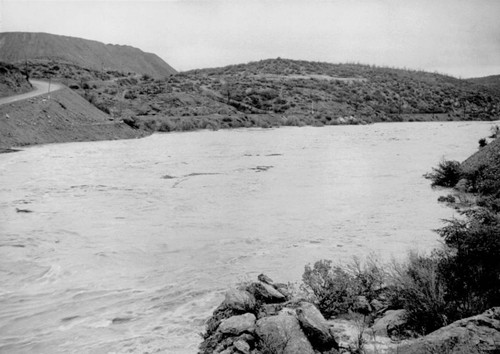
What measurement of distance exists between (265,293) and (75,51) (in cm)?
17080

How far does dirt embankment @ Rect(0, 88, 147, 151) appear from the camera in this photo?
859 inches

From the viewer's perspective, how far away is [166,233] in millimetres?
8984

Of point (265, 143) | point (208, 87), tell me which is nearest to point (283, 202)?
point (265, 143)

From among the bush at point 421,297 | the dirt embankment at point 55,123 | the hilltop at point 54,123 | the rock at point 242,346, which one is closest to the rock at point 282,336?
the rock at point 242,346

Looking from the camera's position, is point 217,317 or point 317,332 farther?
point 217,317

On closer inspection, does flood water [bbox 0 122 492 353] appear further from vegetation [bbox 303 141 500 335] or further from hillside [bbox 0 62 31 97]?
hillside [bbox 0 62 31 97]

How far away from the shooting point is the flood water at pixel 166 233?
212 inches

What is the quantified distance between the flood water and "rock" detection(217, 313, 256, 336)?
549 mm

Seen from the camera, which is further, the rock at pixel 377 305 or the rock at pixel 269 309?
the rock at pixel 377 305

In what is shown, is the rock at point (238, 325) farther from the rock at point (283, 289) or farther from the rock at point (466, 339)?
the rock at point (466, 339)

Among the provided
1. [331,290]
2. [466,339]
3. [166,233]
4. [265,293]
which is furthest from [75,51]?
[466,339]

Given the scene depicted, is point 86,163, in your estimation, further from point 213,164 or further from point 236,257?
point 236,257

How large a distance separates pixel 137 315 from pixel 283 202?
6608 mm

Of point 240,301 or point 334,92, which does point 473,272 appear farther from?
point 334,92
